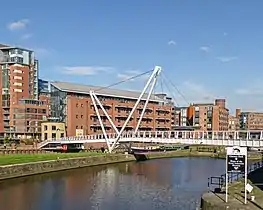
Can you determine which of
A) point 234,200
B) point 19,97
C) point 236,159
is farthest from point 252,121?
point 236,159

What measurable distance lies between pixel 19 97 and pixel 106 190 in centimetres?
5638

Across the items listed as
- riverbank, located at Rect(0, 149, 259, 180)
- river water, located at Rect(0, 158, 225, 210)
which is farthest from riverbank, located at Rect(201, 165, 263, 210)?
riverbank, located at Rect(0, 149, 259, 180)

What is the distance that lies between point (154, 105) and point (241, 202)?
264 ft

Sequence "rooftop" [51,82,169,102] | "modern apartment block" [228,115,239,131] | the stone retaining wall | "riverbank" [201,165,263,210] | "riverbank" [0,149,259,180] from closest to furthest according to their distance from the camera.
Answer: "riverbank" [201,165,263,210], the stone retaining wall, "riverbank" [0,149,259,180], "rooftop" [51,82,169,102], "modern apartment block" [228,115,239,131]

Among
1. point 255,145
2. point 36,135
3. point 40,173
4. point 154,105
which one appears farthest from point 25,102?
point 255,145

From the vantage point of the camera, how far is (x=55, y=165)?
50.5m

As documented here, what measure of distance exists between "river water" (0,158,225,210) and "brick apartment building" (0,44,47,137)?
35.1 metres

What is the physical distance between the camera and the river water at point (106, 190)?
3006cm

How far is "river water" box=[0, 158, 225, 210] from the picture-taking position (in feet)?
98.6

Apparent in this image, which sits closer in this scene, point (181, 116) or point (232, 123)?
point (181, 116)

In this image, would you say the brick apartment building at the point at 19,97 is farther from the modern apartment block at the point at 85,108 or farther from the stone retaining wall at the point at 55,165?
the stone retaining wall at the point at 55,165

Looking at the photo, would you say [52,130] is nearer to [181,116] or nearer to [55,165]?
[55,165]

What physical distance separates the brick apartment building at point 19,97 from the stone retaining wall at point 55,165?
1012 inches

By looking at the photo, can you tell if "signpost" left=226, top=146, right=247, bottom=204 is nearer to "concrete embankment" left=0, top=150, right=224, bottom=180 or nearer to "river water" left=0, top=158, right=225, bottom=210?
"river water" left=0, top=158, right=225, bottom=210
